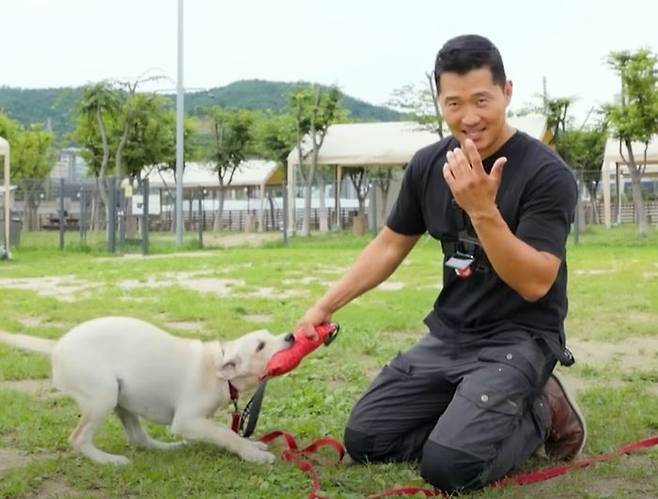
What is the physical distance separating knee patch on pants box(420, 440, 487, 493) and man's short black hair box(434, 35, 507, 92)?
1.31 meters

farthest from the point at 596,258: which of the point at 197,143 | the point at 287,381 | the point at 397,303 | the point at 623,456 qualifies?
the point at 197,143

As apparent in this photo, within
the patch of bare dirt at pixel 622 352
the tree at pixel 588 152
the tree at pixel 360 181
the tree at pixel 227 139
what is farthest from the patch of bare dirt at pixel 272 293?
the tree at pixel 227 139

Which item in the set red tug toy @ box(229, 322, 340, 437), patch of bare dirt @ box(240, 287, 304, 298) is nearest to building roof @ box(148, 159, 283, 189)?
patch of bare dirt @ box(240, 287, 304, 298)

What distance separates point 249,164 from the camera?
37.2 metres

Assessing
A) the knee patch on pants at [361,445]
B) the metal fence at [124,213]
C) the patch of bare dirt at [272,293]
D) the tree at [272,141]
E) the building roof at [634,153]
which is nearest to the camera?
the knee patch on pants at [361,445]

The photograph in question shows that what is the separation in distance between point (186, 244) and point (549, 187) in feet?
61.0

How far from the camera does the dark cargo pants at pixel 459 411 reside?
331cm

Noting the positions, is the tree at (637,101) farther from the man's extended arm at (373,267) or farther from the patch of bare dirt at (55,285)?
the man's extended arm at (373,267)

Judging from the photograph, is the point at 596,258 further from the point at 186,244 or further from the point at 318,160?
the point at 318,160

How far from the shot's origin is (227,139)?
1325 inches

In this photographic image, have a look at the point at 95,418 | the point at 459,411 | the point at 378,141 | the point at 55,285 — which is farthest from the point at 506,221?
the point at 378,141

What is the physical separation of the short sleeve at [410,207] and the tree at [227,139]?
2911 centimetres

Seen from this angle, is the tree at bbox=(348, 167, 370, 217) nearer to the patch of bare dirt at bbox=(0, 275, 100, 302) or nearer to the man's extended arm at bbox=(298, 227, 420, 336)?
the patch of bare dirt at bbox=(0, 275, 100, 302)

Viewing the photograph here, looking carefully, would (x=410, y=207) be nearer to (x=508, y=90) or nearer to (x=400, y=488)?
(x=508, y=90)
